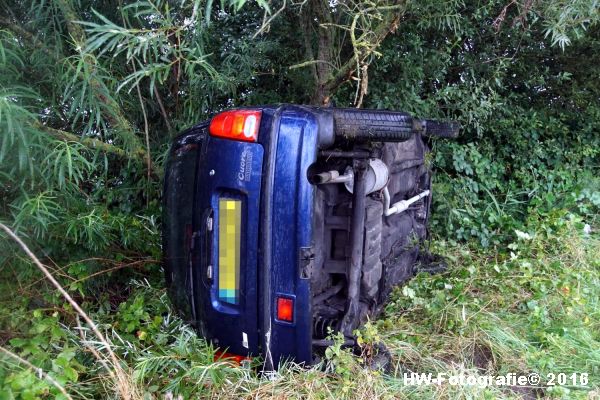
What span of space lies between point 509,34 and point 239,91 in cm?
303

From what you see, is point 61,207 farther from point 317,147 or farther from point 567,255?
point 567,255

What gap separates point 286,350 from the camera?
249cm

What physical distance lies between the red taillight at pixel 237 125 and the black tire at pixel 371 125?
1.44 ft

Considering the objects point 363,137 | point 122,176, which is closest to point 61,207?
point 122,176

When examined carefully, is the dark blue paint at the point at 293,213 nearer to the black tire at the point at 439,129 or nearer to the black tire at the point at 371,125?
the black tire at the point at 371,125

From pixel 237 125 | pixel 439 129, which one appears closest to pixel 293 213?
pixel 237 125

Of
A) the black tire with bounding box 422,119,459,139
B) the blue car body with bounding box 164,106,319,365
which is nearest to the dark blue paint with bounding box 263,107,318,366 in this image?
the blue car body with bounding box 164,106,319,365

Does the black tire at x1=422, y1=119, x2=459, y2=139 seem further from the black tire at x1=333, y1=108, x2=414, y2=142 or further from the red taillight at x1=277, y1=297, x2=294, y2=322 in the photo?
the red taillight at x1=277, y1=297, x2=294, y2=322

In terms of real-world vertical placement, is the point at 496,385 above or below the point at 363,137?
below

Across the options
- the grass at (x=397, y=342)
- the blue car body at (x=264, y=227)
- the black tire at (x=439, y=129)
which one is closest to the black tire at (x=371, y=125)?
the blue car body at (x=264, y=227)

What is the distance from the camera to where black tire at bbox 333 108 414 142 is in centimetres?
272

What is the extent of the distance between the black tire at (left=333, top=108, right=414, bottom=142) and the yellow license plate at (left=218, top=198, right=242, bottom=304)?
689 mm

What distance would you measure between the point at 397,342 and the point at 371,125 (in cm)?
129

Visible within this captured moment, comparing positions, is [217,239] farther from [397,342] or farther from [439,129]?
[439,129]
